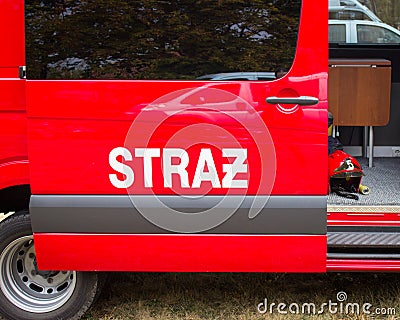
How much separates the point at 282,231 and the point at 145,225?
2.20 feet

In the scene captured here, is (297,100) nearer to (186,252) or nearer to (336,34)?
(186,252)

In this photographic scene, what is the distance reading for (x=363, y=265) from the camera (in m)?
2.94

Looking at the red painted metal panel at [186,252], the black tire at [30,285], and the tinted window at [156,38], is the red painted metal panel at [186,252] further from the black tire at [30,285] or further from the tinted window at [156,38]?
the tinted window at [156,38]

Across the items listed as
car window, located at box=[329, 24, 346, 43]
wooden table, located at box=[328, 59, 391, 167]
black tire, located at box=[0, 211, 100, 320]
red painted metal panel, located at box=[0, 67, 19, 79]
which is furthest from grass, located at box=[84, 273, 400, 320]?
car window, located at box=[329, 24, 346, 43]

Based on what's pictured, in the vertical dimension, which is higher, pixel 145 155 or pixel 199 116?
pixel 199 116

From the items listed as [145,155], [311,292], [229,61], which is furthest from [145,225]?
[311,292]

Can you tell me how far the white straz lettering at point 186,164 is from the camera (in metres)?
2.80

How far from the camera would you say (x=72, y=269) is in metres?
2.96

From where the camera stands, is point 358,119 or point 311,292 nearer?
point 311,292

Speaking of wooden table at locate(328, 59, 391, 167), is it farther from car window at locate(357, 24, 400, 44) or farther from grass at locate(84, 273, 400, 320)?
grass at locate(84, 273, 400, 320)

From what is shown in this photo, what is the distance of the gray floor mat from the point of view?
10.6 feet

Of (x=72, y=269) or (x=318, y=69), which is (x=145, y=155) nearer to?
(x=72, y=269)

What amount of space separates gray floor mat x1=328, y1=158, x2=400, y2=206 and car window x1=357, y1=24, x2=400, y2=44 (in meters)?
0.99

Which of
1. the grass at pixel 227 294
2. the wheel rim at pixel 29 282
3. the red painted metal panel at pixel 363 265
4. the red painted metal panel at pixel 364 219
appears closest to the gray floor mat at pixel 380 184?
the red painted metal panel at pixel 364 219
